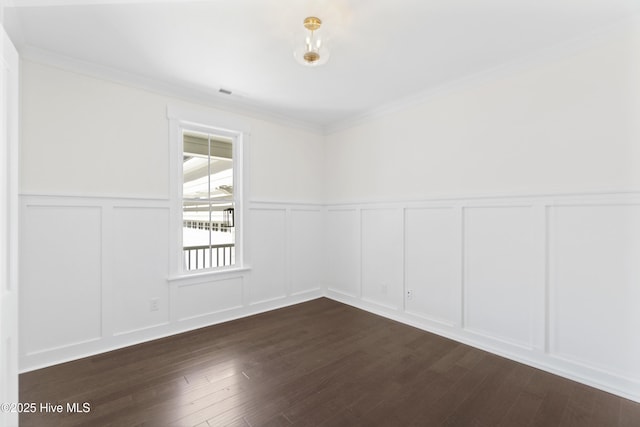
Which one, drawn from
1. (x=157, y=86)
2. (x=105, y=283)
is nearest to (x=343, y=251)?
(x=105, y=283)

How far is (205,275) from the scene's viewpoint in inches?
125

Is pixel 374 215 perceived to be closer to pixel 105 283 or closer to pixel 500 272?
pixel 500 272

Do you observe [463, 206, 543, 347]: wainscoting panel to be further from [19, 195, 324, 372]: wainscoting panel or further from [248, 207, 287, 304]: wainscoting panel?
[19, 195, 324, 372]: wainscoting panel

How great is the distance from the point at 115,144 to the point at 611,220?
416 cm

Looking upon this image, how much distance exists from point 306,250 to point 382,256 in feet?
3.77

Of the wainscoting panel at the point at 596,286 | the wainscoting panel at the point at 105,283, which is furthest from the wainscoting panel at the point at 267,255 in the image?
the wainscoting panel at the point at 596,286

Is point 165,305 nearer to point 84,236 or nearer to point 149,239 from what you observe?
point 149,239

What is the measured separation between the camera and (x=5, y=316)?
1.04 meters

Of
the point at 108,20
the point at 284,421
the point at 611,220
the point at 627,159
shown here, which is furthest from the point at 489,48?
the point at 284,421

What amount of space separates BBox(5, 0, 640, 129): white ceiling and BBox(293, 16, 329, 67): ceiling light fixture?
0.07 meters

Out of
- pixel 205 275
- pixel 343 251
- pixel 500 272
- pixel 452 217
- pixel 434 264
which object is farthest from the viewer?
pixel 343 251

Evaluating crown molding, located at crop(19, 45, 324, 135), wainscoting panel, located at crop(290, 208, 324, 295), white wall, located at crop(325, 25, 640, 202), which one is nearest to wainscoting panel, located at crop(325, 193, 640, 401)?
white wall, located at crop(325, 25, 640, 202)

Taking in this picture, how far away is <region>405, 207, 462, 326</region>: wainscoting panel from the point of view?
2.86 meters

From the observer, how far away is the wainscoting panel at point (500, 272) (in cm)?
241
